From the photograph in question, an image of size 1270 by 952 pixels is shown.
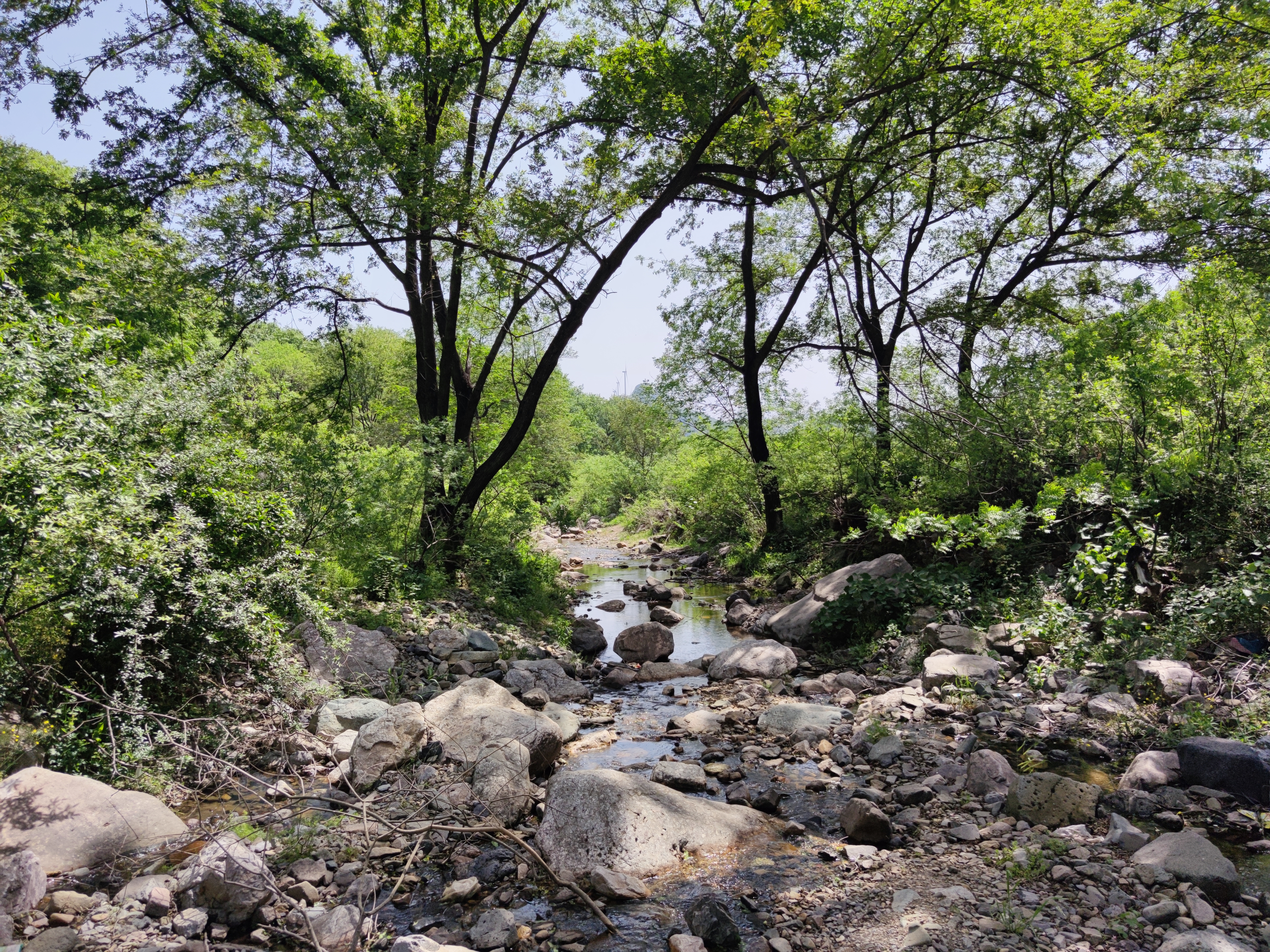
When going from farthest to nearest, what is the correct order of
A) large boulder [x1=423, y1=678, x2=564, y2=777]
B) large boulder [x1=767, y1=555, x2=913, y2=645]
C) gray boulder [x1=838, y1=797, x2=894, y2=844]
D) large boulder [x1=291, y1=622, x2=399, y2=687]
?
large boulder [x1=767, y1=555, x2=913, y2=645] < large boulder [x1=291, y1=622, x2=399, y2=687] < large boulder [x1=423, y1=678, x2=564, y2=777] < gray boulder [x1=838, y1=797, x2=894, y2=844]

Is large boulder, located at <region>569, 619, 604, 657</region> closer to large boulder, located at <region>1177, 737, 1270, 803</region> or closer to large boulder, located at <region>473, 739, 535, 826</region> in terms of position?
large boulder, located at <region>473, 739, 535, 826</region>

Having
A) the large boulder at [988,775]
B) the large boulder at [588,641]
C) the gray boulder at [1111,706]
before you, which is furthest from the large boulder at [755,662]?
the large boulder at [988,775]

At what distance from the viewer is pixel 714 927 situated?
3.71m

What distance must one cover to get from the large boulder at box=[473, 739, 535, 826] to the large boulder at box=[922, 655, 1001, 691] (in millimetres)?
4485

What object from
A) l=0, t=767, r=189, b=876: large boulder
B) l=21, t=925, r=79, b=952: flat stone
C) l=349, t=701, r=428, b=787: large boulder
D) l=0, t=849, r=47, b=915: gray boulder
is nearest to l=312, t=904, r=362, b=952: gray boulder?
l=21, t=925, r=79, b=952: flat stone

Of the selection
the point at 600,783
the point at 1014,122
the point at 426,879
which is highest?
the point at 1014,122

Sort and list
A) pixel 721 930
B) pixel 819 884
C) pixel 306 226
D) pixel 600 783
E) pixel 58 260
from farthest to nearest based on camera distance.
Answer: pixel 306 226 → pixel 58 260 → pixel 600 783 → pixel 819 884 → pixel 721 930

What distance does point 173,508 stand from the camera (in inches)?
225

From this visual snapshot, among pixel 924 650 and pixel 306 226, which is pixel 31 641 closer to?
pixel 306 226

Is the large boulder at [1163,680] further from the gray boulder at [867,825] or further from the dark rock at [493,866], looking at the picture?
the dark rock at [493,866]

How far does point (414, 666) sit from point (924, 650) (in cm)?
634

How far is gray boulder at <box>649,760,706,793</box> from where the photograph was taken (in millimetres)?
5727

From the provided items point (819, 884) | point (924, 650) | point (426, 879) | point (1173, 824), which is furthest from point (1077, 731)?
point (426, 879)

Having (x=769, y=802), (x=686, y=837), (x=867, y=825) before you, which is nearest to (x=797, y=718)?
(x=769, y=802)
